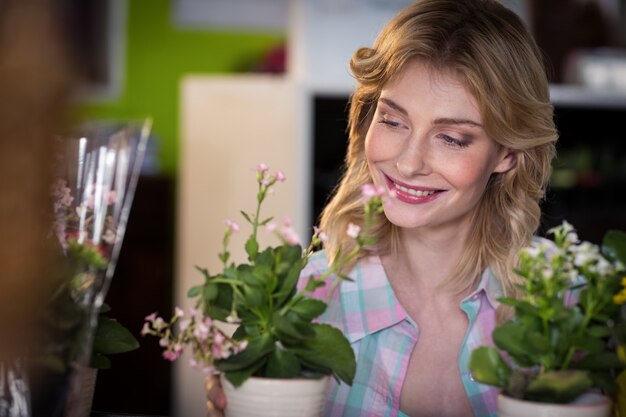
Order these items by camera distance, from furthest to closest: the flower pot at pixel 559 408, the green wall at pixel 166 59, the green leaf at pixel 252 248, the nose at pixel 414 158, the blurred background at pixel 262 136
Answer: the green wall at pixel 166 59
the blurred background at pixel 262 136
the nose at pixel 414 158
the green leaf at pixel 252 248
the flower pot at pixel 559 408

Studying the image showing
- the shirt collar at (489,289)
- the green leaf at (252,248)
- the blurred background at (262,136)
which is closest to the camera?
the green leaf at (252,248)

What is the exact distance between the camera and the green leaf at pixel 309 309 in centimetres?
106

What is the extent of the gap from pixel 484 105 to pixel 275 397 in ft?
2.24

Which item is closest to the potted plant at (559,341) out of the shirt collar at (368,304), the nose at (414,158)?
the nose at (414,158)

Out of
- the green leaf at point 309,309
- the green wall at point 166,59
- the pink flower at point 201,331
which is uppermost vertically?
the green wall at point 166,59

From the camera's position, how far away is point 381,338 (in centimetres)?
159

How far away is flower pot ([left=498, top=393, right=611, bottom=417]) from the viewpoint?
0.99 metres

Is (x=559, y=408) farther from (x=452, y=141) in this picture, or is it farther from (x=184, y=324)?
(x=452, y=141)

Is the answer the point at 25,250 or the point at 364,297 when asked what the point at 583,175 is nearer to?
the point at 364,297

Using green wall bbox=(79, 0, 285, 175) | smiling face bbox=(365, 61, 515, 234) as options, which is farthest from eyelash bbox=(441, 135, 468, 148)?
green wall bbox=(79, 0, 285, 175)

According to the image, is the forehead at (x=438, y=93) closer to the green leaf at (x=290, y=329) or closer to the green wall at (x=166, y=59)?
the green leaf at (x=290, y=329)

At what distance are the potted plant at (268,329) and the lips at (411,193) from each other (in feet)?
1.53

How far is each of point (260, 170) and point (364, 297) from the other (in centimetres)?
57

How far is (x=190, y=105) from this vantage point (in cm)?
385
